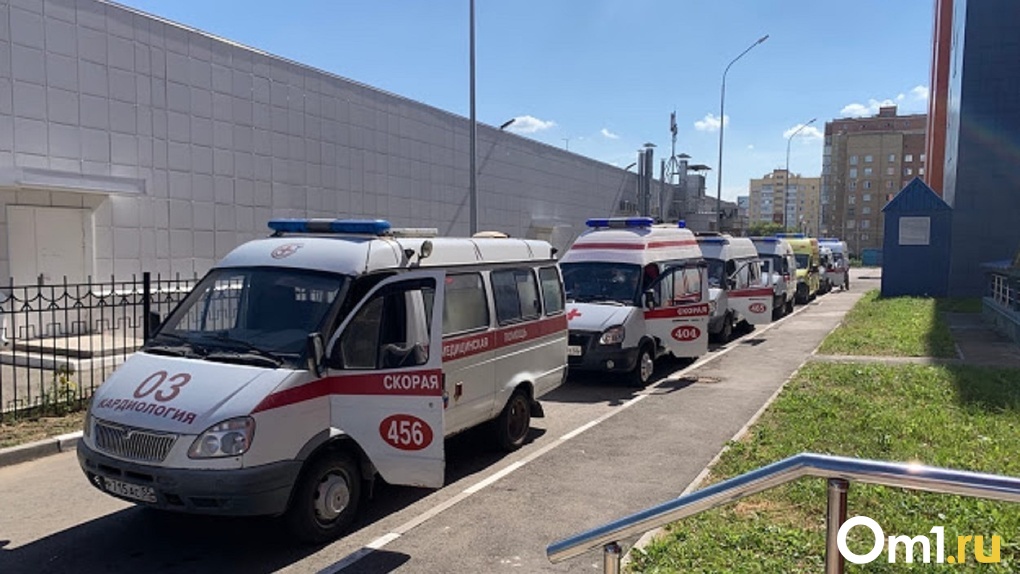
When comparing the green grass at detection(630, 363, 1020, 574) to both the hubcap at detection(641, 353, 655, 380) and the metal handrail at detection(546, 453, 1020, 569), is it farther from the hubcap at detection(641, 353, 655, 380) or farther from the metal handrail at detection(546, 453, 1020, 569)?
the hubcap at detection(641, 353, 655, 380)

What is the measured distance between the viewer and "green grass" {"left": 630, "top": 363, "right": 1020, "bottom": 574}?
4.59m

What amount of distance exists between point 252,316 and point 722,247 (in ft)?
44.6

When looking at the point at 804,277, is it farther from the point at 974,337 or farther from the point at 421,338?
the point at 421,338

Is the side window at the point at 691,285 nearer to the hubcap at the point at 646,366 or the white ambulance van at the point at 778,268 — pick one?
the hubcap at the point at 646,366

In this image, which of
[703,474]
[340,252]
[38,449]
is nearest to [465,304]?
[340,252]

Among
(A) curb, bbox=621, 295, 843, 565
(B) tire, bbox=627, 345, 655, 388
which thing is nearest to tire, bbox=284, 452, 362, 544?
(A) curb, bbox=621, 295, 843, 565

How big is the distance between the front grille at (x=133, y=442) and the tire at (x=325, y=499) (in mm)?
906

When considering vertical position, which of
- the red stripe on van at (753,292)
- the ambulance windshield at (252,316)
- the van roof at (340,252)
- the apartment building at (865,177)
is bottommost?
the red stripe on van at (753,292)

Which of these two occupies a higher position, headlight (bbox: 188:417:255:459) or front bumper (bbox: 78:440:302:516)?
headlight (bbox: 188:417:255:459)

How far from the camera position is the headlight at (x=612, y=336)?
→ 10922 mm

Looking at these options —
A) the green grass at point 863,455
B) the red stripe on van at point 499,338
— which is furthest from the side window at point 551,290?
the green grass at point 863,455

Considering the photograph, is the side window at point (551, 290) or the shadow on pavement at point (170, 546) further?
the side window at point (551, 290)

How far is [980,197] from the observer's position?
2764 cm

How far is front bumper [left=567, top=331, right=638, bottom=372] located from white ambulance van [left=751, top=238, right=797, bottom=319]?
12494mm
